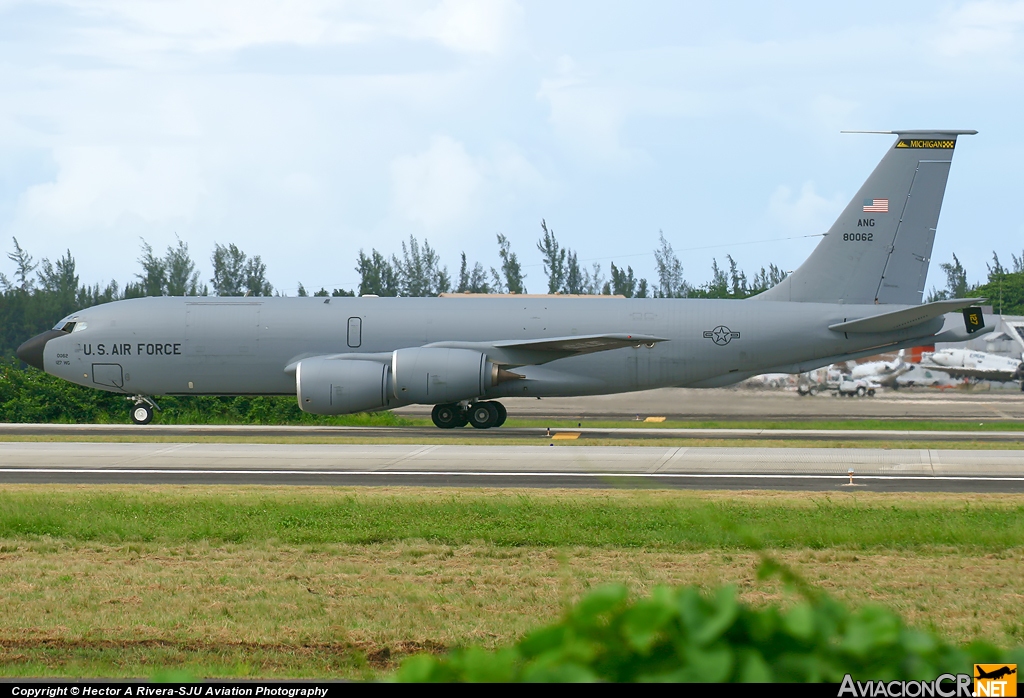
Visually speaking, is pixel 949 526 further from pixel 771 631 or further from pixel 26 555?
pixel 771 631

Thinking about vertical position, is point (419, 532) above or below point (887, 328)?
below

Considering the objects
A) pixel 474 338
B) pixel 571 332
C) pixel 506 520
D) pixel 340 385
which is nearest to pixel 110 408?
pixel 340 385

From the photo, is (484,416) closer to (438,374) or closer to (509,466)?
(438,374)

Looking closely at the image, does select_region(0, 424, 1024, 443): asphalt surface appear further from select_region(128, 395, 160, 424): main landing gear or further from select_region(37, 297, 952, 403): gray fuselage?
select_region(37, 297, 952, 403): gray fuselage

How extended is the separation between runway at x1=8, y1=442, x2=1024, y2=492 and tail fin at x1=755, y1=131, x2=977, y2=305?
9065mm

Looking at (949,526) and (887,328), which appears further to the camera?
(887,328)

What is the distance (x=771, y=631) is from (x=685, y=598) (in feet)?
0.80

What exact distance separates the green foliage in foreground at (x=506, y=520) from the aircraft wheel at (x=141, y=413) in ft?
60.2

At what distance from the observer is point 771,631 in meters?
2.50

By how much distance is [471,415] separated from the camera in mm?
33625

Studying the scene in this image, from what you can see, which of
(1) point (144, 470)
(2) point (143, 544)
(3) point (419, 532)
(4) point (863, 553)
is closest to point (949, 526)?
(4) point (863, 553)

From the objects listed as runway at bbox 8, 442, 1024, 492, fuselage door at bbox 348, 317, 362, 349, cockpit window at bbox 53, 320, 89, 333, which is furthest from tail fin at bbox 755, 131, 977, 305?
cockpit window at bbox 53, 320, 89, 333

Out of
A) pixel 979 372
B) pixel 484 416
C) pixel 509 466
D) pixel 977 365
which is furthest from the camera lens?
pixel 977 365

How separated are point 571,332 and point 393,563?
20.8 metres
